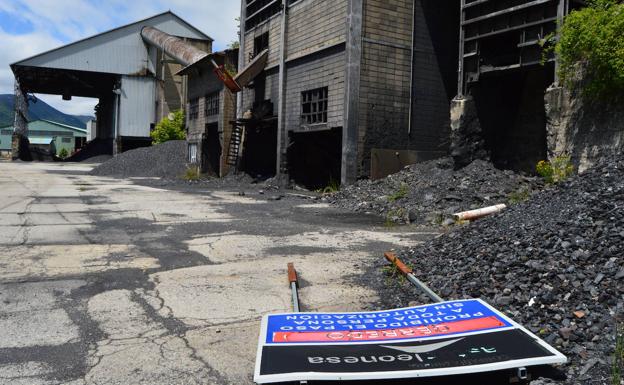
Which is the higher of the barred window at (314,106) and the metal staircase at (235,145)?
the barred window at (314,106)

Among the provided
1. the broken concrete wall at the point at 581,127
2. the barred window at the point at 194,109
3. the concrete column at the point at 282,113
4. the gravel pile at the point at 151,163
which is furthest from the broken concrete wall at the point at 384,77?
the gravel pile at the point at 151,163

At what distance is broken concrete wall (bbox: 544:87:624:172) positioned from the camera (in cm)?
978

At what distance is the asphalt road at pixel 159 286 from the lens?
341 cm

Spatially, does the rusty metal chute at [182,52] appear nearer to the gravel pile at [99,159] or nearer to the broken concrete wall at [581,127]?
the gravel pile at [99,159]

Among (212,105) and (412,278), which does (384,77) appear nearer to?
(412,278)

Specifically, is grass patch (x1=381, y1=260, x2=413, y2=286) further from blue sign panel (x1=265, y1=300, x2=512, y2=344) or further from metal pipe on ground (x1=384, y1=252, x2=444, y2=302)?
blue sign panel (x1=265, y1=300, x2=512, y2=344)

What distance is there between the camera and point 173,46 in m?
35.4

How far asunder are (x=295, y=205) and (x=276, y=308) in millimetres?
9166

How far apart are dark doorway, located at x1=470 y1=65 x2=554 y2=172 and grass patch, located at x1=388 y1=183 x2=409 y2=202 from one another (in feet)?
8.67

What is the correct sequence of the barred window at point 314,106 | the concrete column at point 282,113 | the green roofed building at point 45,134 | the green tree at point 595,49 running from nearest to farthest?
the green tree at point 595,49 → the barred window at point 314,106 → the concrete column at point 282,113 → the green roofed building at point 45,134

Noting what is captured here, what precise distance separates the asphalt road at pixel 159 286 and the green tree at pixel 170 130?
1164 inches

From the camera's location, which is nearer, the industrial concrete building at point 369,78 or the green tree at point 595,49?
the green tree at point 595,49

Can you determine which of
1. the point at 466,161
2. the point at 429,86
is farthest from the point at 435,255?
the point at 429,86

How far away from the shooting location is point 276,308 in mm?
4652
